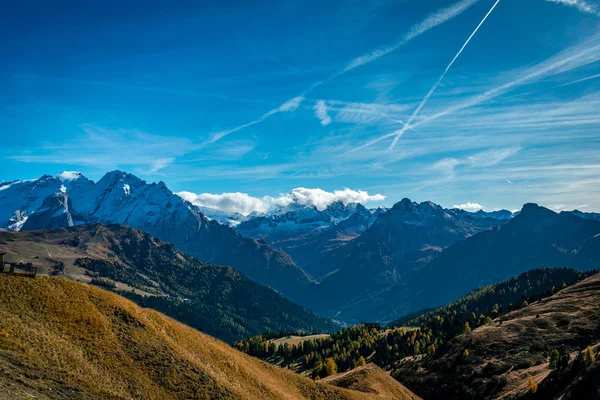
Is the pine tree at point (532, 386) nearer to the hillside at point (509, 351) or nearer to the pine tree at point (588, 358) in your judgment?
the hillside at point (509, 351)

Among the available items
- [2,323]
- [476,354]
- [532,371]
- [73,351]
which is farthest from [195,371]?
[476,354]

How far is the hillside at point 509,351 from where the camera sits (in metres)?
113

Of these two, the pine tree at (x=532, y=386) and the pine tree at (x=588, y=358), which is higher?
the pine tree at (x=588, y=358)

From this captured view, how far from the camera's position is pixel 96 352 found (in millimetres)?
44906

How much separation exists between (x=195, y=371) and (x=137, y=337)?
30.0ft

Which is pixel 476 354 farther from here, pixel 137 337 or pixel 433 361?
pixel 137 337

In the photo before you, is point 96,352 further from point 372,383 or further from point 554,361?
point 554,361

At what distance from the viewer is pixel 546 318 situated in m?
141

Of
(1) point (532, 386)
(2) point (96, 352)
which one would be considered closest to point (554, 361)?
(1) point (532, 386)

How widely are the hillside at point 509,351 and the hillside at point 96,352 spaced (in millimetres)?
81972

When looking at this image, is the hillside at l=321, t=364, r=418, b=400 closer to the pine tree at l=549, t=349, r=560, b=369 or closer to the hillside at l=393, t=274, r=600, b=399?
the hillside at l=393, t=274, r=600, b=399

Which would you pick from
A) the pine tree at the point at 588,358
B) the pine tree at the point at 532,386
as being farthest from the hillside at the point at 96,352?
the pine tree at the point at 588,358

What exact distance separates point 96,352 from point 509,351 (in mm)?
131312

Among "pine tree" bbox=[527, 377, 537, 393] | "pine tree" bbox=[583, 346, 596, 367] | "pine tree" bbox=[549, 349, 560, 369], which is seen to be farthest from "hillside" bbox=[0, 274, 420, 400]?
"pine tree" bbox=[549, 349, 560, 369]
